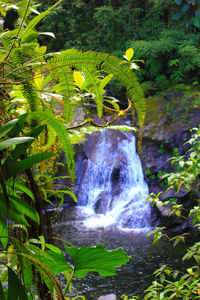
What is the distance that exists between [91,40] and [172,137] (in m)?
7.71

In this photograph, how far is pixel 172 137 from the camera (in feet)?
26.8

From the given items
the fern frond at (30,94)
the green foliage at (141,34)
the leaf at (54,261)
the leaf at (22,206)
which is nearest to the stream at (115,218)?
Answer: the green foliage at (141,34)

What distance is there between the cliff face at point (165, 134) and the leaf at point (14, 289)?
650 centimetres

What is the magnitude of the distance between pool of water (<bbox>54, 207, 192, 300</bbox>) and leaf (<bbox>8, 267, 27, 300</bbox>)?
3.00 metres

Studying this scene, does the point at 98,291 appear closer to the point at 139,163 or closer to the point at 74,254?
the point at 74,254

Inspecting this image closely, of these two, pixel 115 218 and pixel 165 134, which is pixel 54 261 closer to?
pixel 115 218

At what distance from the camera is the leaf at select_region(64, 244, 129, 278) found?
0.89 metres

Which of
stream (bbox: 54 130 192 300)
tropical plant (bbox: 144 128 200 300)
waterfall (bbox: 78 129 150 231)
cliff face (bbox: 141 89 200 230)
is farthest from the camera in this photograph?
cliff face (bbox: 141 89 200 230)

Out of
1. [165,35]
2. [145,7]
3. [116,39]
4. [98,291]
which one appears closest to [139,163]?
[98,291]

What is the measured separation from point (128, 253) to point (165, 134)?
3918 millimetres

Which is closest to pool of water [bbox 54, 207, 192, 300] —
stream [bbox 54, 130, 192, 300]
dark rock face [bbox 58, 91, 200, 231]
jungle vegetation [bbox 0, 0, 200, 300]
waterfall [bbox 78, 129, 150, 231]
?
stream [bbox 54, 130, 192, 300]

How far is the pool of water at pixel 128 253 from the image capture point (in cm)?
445

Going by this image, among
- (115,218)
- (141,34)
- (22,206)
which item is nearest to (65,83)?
(22,206)

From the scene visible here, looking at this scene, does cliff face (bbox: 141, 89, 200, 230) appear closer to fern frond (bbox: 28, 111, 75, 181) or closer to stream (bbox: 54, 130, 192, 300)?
stream (bbox: 54, 130, 192, 300)
